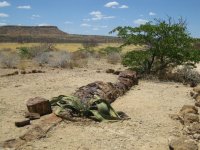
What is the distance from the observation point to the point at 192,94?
12.0m

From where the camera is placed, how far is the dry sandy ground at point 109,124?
23.3 ft

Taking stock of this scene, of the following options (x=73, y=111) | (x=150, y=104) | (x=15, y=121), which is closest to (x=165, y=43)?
(x=150, y=104)

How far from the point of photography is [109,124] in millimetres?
8203

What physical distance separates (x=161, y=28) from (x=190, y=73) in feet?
7.26

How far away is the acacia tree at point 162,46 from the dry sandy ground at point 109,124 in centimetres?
199

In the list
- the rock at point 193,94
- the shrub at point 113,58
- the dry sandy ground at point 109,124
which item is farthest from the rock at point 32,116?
the shrub at point 113,58

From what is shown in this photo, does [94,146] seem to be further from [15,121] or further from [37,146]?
[15,121]

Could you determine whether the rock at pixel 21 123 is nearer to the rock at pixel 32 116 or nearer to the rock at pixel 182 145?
the rock at pixel 32 116

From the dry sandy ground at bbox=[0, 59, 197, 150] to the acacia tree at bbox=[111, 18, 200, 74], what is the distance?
78.2 inches

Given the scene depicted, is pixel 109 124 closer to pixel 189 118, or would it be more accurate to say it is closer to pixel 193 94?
pixel 189 118

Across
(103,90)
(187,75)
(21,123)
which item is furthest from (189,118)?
(187,75)

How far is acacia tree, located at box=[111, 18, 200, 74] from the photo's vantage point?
1595 cm

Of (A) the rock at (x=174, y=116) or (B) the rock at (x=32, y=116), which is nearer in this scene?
(B) the rock at (x=32, y=116)

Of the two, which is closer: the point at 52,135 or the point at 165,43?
the point at 52,135
